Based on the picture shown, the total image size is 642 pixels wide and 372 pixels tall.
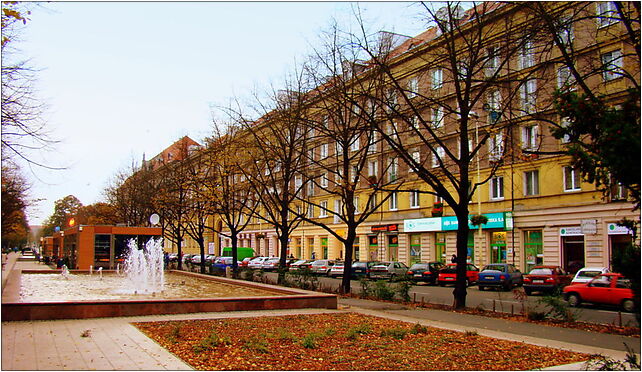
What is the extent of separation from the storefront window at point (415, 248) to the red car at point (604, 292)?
25414mm

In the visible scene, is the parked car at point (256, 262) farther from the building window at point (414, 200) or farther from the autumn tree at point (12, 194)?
the autumn tree at point (12, 194)

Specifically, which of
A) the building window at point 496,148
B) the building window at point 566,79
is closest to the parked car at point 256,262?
the building window at point 496,148

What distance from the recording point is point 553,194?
36500 millimetres

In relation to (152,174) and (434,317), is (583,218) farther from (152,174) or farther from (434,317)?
(152,174)

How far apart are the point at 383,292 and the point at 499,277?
12613 mm

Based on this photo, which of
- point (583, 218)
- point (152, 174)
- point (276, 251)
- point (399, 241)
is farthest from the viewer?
point (276, 251)

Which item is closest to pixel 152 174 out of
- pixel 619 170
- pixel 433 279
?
pixel 433 279

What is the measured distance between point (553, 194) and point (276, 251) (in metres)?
40.6

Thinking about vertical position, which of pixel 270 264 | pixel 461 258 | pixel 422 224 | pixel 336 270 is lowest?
pixel 270 264

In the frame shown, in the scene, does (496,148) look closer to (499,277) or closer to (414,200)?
(499,277)

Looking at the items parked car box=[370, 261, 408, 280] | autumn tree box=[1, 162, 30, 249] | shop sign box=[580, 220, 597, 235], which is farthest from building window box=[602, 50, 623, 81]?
autumn tree box=[1, 162, 30, 249]

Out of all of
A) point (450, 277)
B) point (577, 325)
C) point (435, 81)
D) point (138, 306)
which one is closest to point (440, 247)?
point (450, 277)

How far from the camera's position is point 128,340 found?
10.8 m

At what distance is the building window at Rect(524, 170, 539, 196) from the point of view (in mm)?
38094
